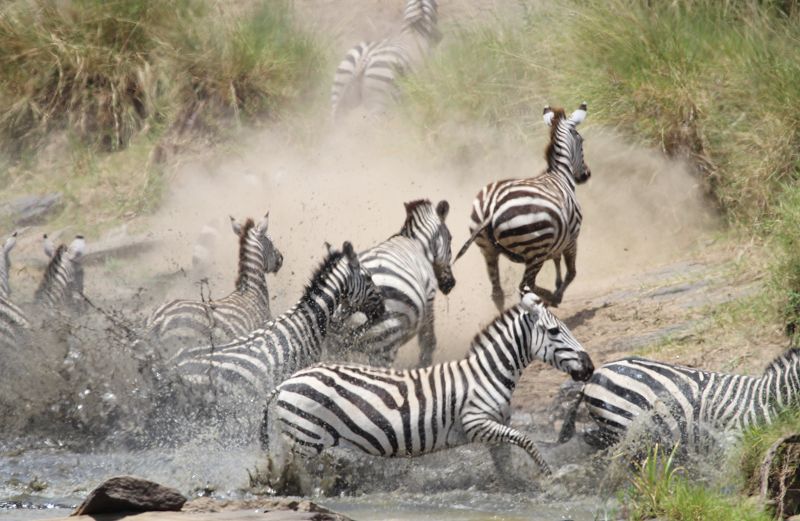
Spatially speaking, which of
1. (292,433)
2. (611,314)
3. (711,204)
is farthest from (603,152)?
(292,433)

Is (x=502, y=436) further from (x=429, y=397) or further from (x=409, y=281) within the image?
(x=409, y=281)

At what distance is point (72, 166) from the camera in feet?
56.4

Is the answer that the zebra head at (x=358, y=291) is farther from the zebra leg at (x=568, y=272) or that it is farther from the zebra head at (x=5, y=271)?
the zebra head at (x=5, y=271)

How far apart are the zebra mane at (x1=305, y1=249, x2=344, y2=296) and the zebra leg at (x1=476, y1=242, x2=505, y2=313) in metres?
2.01

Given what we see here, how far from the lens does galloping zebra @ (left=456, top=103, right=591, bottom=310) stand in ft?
36.7

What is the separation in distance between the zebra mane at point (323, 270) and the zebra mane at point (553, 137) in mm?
3043

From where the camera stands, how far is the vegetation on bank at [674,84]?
12281 millimetres

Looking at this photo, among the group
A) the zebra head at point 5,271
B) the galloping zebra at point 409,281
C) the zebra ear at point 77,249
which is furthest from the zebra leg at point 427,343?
the zebra head at point 5,271

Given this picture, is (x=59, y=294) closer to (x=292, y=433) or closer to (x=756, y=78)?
(x=292, y=433)

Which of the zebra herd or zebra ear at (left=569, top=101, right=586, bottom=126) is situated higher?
zebra ear at (left=569, top=101, right=586, bottom=126)

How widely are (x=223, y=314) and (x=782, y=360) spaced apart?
4.27 m

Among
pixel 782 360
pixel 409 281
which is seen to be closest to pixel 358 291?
pixel 409 281

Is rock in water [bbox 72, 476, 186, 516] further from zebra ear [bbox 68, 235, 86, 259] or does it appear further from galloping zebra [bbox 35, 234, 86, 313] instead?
zebra ear [bbox 68, 235, 86, 259]

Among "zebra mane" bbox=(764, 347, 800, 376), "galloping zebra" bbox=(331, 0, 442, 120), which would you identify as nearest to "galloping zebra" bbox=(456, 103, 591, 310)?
"zebra mane" bbox=(764, 347, 800, 376)
